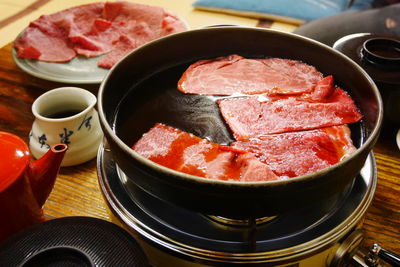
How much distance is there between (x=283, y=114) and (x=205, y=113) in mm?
334

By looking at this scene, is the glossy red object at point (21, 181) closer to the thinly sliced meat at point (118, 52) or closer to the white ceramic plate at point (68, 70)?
the white ceramic plate at point (68, 70)

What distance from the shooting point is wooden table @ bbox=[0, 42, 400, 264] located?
1.61 m

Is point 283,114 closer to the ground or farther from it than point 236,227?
farther from it

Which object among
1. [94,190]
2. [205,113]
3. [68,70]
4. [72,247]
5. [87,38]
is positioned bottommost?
[94,190]

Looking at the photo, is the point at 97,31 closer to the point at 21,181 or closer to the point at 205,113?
the point at 205,113

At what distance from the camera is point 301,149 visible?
1.44 metres

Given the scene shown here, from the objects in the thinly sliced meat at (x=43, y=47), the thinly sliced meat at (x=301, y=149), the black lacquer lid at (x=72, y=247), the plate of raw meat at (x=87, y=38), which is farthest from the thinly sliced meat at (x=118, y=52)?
the black lacquer lid at (x=72, y=247)

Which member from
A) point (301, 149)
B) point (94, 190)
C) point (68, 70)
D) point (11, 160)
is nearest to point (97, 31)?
point (68, 70)

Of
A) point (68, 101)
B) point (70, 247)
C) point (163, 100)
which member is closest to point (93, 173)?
point (68, 101)

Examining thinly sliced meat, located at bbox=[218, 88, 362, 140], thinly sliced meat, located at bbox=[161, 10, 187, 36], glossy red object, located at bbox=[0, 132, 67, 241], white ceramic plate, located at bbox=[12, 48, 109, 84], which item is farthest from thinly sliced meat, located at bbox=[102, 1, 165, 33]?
glossy red object, located at bbox=[0, 132, 67, 241]

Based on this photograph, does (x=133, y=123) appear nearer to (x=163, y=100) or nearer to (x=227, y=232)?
(x=163, y=100)

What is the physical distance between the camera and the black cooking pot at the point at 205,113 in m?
1.04

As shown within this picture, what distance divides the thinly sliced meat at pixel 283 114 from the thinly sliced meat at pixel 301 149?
0.04 m

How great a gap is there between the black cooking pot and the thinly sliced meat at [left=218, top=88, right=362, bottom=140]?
49 mm
